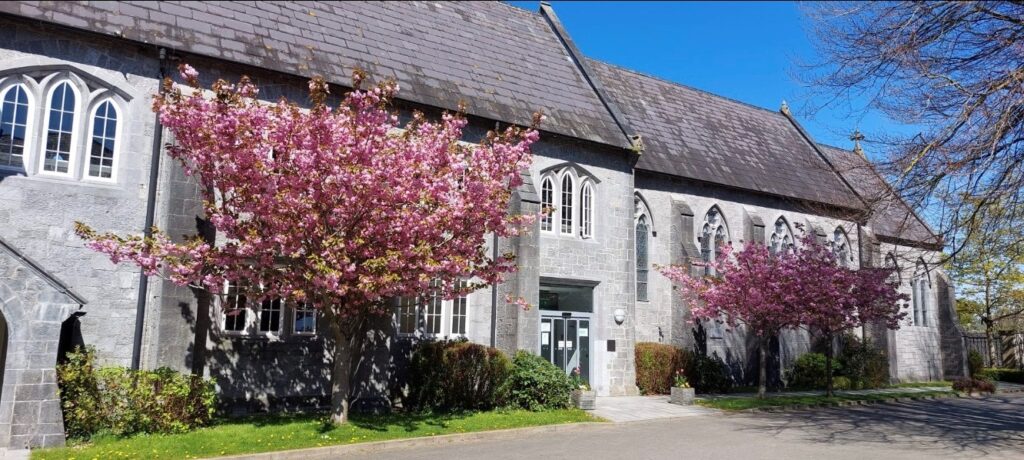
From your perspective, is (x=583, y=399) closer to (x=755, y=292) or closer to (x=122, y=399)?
(x=755, y=292)

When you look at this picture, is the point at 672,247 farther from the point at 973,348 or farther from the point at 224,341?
the point at 973,348

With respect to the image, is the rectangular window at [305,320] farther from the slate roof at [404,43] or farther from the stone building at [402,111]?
the slate roof at [404,43]

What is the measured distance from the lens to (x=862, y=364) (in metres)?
25.6

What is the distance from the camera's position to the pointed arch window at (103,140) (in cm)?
1377

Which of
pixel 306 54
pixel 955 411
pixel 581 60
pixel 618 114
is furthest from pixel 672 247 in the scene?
pixel 306 54

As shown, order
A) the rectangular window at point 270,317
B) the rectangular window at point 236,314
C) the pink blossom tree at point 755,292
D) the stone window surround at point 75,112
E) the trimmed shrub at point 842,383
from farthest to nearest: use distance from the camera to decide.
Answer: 1. the trimmed shrub at point 842,383
2. the pink blossom tree at point 755,292
3. the rectangular window at point 270,317
4. the rectangular window at point 236,314
5. the stone window surround at point 75,112

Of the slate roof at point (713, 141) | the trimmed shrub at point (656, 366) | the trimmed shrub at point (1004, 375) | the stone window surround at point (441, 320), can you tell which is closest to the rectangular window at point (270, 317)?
the stone window surround at point (441, 320)

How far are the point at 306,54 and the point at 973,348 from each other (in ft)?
105

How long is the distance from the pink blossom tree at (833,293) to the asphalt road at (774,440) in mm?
3031

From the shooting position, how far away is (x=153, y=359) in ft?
44.6

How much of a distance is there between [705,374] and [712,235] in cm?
539

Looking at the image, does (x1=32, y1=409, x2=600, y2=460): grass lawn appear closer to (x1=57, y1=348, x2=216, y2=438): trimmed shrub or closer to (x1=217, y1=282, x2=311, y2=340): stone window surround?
(x1=57, y1=348, x2=216, y2=438): trimmed shrub

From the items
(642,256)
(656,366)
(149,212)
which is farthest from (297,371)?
(642,256)

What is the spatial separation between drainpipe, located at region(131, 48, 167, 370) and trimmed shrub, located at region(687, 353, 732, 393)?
15.4 m
